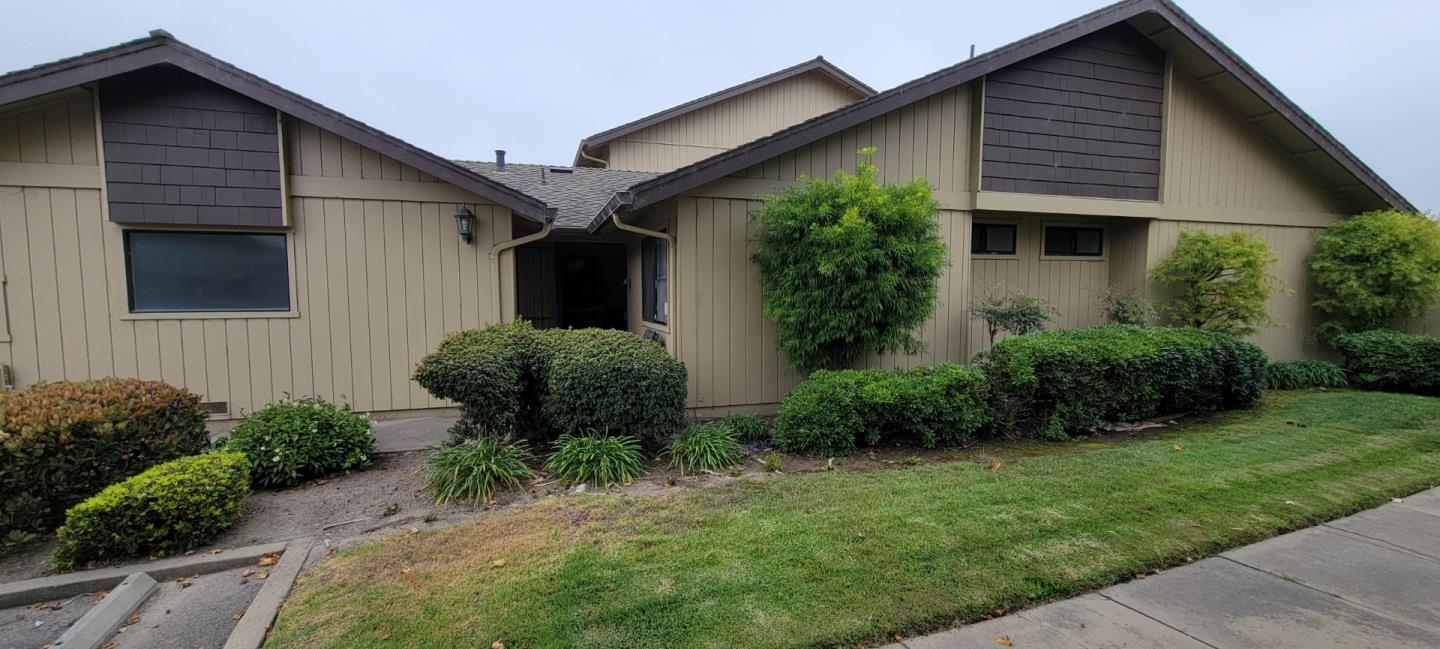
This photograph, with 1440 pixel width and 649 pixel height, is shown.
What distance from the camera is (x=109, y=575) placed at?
330 centimetres

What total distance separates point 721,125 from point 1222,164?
10266 millimetres

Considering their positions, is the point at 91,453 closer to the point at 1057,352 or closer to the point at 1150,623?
the point at 1150,623

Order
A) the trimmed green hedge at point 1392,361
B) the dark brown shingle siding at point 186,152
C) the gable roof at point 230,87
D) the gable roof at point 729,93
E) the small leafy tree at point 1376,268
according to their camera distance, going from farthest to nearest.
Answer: the gable roof at point 729,93
the small leafy tree at point 1376,268
the trimmed green hedge at point 1392,361
the dark brown shingle siding at point 186,152
the gable roof at point 230,87

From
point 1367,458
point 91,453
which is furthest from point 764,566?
point 1367,458

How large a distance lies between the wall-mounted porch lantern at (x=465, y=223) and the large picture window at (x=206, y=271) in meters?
1.91

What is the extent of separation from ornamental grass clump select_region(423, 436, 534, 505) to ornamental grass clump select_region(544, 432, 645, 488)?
0.30 m

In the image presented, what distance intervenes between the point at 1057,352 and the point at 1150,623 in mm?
3934

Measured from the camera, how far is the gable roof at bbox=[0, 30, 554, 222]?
5.39m

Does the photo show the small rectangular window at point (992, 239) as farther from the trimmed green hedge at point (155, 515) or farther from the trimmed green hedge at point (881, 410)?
the trimmed green hedge at point (155, 515)

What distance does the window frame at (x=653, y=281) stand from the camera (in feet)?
23.8

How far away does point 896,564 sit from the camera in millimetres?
3283

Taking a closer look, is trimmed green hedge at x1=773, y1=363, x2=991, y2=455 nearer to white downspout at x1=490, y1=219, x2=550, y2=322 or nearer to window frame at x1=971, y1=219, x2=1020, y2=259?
window frame at x1=971, y1=219, x2=1020, y2=259

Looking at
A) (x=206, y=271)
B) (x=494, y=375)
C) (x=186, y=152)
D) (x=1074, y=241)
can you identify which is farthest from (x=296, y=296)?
(x=1074, y=241)

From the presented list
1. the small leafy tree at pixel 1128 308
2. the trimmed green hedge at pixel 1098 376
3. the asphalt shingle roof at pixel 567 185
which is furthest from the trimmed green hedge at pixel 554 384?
the small leafy tree at pixel 1128 308
